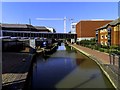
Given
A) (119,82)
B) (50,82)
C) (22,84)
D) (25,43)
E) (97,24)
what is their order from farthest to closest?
(97,24) < (25,43) < (50,82) < (119,82) < (22,84)

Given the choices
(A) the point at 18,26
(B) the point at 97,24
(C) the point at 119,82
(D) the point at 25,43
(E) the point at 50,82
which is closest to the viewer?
(C) the point at 119,82

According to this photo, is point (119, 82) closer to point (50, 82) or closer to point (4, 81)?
point (50, 82)

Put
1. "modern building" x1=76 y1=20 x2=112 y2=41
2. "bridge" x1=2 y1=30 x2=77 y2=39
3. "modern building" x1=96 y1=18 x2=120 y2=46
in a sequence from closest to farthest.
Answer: "modern building" x1=96 y1=18 x2=120 y2=46
"modern building" x1=76 y1=20 x2=112 y2=41
"bridge" x1=2 y1=30 x2=77 y2=39

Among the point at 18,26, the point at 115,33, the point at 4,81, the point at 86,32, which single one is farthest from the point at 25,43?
the point at 18,26

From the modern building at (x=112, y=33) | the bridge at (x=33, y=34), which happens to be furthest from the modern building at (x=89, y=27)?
the modern building at (x=112, y=33)

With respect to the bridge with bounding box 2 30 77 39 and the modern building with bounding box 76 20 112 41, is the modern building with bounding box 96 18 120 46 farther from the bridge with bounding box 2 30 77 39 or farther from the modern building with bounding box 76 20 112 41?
the bridge with bounding box 2 30 77 39

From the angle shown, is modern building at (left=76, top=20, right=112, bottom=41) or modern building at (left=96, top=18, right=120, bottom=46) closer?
modern building at (left=96, top=18, right=120, bottom=46)

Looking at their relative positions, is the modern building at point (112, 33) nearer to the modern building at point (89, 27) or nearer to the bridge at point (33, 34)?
the modern building at point (89, 27)

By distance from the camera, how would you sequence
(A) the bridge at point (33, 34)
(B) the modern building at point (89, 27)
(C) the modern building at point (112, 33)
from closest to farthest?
(C) the modern building at point (112, 33), (B) the modern building at point (89, 27), (A) the bridge at point (33, 34)

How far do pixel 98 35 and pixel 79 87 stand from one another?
42416 millimetres

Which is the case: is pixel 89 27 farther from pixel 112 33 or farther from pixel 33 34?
pixel 112 33

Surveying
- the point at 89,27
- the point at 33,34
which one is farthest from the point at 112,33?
the point at 33,34

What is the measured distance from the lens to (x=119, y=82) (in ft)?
35.5

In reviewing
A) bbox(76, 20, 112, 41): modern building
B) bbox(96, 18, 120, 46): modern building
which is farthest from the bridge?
bbox(96, 18, 120, 46): modern building
